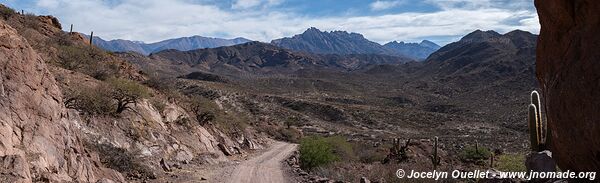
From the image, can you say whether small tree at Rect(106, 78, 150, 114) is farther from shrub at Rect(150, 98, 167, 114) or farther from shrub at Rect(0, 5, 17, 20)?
shrub at Rect(0, 5, 17, 20)

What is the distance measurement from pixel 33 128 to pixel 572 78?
11032 millimetres

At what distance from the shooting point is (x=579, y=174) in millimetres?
7797

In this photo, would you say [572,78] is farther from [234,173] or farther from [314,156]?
[314,156]

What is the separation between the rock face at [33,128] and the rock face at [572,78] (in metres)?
9.51

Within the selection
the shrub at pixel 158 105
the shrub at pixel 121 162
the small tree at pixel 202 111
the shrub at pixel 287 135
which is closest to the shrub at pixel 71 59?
the shrub at pixel 158 105

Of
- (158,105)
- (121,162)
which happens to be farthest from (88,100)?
(158,105)

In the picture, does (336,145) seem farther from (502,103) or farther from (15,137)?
(502,103)

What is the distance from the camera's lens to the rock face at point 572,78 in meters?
6.56

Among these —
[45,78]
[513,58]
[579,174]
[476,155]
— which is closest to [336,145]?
[476,155]

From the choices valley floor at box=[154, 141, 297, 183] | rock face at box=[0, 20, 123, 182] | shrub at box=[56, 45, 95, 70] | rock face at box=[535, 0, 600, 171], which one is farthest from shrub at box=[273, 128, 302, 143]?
rock face at box=[535, 0, 600, 171]

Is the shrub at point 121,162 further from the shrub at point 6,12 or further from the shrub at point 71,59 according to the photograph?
the shrub at point 6,12

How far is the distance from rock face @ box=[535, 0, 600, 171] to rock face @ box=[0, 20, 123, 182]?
31.2ft

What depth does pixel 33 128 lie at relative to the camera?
36.4 feet

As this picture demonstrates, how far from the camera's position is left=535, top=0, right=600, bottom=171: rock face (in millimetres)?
6562
